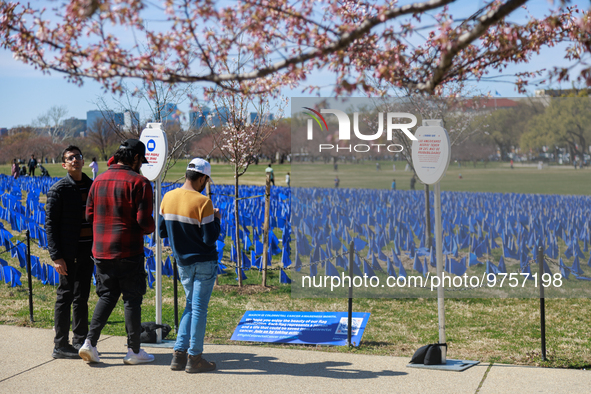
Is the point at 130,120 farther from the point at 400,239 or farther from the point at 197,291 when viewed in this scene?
the point at 197,291

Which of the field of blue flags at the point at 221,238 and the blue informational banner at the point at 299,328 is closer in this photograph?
the blue informational banner at the point at 299,328

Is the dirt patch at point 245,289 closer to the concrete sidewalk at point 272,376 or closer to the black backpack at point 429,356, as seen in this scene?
the concrete sidewalk at point 272,376

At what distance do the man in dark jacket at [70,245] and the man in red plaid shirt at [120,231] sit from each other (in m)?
0.27

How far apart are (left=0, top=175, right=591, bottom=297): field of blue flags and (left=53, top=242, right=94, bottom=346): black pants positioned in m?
1.59

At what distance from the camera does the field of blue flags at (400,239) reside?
322 inches

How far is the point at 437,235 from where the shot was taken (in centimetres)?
461

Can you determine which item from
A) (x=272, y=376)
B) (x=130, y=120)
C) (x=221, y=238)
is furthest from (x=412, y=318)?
(x=130, y=120)

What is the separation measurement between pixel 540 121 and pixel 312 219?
295 inches

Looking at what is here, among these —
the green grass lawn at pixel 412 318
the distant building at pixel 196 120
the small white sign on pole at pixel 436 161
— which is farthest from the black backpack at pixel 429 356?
the distant building at pixel 196 120

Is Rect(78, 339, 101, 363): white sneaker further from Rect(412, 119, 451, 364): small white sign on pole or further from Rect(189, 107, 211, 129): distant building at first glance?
Rect(189, 107, 211, 129): distant building

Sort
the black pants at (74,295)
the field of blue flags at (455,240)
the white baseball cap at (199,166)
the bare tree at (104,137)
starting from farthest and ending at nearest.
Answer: the bare tree at (104,137), the field of blue flags at (455,240), the black pants at (74,295), the white baseball cap at (199,166)

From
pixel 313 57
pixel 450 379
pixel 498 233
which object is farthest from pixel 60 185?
pixel 498 233

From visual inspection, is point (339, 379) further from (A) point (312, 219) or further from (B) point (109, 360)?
(A) point (312, 219)

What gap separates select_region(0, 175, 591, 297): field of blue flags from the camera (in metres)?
8.19
